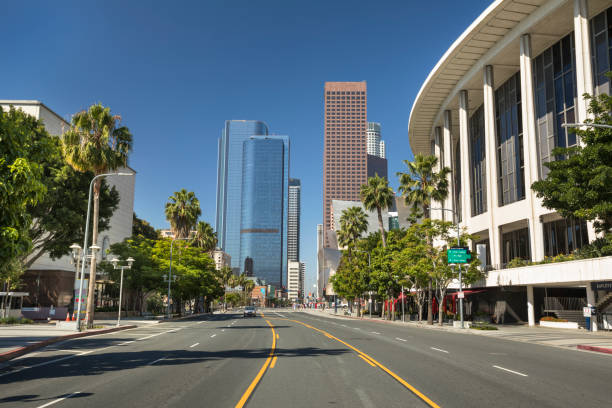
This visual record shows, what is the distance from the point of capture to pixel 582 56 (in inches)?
1519

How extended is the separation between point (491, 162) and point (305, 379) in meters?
44.8

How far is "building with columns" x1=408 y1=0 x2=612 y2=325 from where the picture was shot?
39438 millimetres

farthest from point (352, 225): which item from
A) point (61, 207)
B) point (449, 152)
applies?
point (61, 207)

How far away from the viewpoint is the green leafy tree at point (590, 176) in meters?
25.7

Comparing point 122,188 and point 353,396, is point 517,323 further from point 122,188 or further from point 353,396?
point 122,188

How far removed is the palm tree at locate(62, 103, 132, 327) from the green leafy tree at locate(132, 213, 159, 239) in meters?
65.1

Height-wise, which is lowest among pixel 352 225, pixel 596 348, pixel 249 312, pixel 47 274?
pixel 249 312

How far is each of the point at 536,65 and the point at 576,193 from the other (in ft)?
90.4

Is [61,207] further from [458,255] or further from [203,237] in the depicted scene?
[203,237]

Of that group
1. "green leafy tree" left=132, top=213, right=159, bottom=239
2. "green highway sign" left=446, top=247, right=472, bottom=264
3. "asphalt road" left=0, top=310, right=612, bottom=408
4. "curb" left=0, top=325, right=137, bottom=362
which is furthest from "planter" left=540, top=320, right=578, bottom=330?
"green leafy tree" left=132, top=213, right=159, bottom=239

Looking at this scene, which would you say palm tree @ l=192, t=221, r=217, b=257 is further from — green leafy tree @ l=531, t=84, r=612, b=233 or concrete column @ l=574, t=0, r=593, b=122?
green leafy tree @ l=531, t=84, r=612, b=233

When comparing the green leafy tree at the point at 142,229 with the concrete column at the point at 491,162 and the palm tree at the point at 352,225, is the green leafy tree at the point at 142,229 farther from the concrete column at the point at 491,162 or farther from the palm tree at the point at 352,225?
the concrete column at the point at 491,162

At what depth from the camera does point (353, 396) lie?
31.9 feet

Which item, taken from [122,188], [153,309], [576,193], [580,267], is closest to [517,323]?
[580,267]
